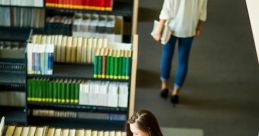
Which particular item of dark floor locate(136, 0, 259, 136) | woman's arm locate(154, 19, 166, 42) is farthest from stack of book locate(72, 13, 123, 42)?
dark floor locate(136, 0, 259, 136)

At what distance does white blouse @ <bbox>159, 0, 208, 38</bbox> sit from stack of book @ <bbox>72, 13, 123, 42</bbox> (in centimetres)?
63

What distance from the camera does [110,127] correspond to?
5898 mm

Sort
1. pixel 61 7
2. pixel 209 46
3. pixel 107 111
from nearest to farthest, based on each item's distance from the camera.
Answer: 1. pixel 107 111
2. pixel 61 7
3. pixel 209 46

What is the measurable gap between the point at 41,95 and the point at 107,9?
1163 millimetres

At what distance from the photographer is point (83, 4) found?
20.4ft

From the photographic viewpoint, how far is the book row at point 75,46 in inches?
A: 218

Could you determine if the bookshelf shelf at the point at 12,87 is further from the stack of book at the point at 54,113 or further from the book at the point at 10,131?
the book at the point at 10,131

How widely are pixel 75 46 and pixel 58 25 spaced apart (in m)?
0.91

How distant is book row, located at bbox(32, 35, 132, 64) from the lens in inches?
218

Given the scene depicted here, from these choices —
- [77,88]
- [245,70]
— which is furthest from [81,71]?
[245,70]

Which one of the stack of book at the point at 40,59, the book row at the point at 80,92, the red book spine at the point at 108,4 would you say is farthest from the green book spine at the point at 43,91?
the red book spine at the point at 108,4

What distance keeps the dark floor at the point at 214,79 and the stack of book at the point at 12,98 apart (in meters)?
1.26

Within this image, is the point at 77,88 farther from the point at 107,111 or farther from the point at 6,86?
the point at 6,86

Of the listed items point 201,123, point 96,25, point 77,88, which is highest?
point 96,25
